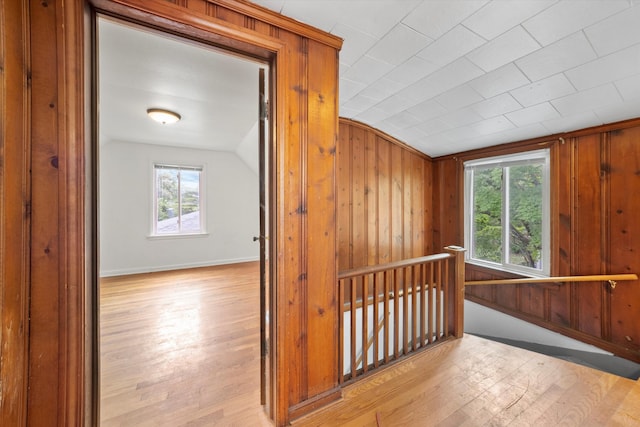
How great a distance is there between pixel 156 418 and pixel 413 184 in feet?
11.5

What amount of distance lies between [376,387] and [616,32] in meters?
2.46

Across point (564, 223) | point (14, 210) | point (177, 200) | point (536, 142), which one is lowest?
point (564, 223)

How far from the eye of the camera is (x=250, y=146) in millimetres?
4242

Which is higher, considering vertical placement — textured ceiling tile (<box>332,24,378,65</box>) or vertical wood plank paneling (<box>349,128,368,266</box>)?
textured ceiling tile (<box>332,24,378,65</box>)

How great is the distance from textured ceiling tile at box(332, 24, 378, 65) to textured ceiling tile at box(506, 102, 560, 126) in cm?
163

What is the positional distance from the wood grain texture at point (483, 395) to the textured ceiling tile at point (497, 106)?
6.81 feet

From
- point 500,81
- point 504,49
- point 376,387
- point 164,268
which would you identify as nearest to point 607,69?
point 500,81

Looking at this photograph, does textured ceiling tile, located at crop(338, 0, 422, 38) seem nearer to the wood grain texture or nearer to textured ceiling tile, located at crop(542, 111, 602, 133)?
textured ceiling tile, located at crop(542, 111, 602, 133)

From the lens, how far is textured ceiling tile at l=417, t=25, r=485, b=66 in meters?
1.40

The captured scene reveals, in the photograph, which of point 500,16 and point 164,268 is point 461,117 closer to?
point 500,16

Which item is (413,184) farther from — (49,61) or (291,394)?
(49,61)

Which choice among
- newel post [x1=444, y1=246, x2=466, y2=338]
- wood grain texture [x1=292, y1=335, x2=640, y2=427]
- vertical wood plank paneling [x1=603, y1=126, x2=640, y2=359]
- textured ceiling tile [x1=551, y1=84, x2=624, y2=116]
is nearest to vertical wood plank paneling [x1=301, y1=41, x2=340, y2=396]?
wood grain texture [x1=292, y1=335, x2=640, y2=427]

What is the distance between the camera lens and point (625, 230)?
211 cm

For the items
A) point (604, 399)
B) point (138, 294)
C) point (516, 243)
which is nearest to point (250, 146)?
point (138, 294)
